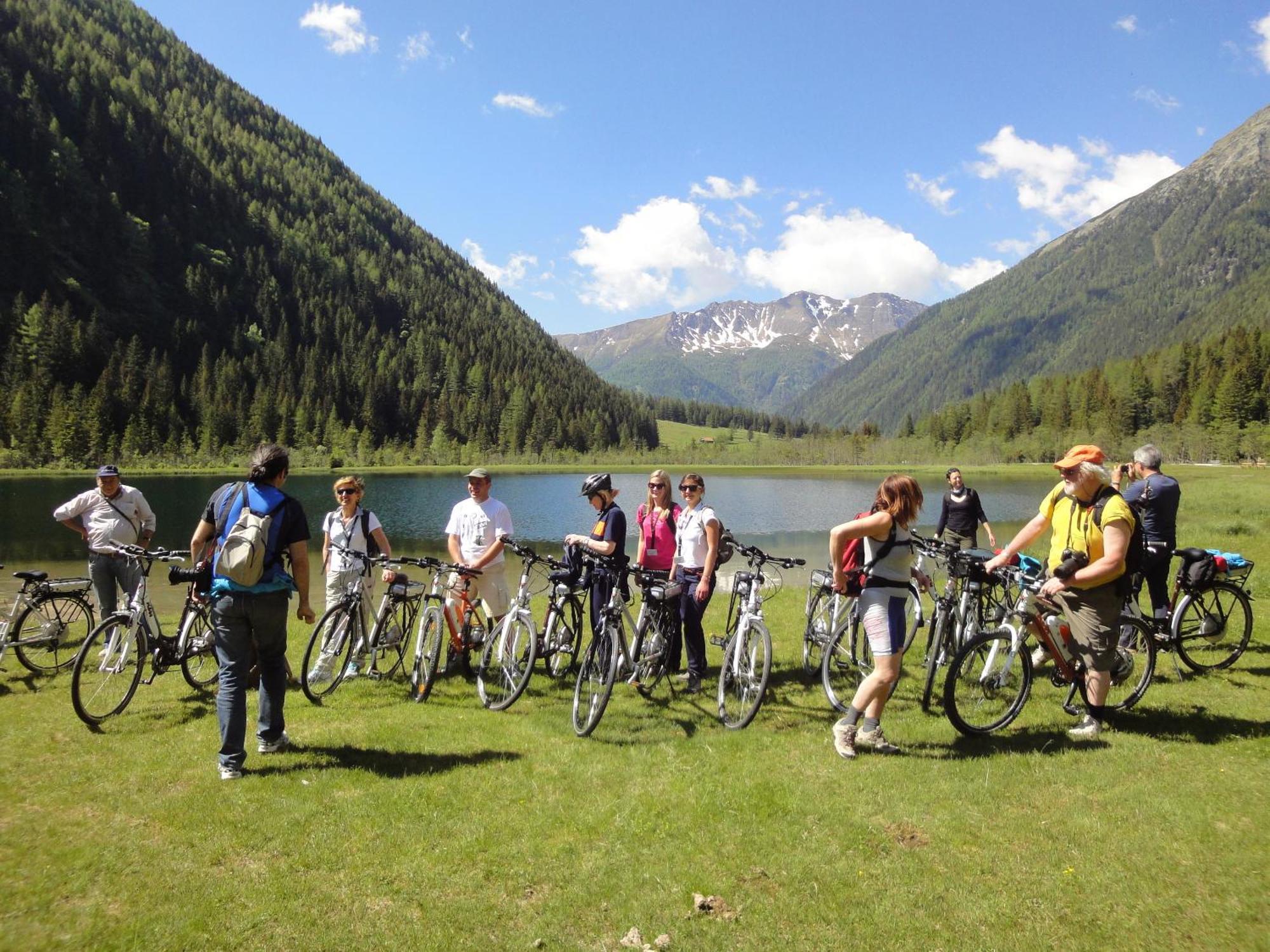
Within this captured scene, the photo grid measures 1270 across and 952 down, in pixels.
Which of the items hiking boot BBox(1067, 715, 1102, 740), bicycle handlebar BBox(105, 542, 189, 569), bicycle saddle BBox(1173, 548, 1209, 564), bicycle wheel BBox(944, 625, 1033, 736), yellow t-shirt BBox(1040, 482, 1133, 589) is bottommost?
hiking boot BBox(1067, 715, 1102, 740)

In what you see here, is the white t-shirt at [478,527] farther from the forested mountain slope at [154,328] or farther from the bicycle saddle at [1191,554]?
the forested mountain slope at [154,328]

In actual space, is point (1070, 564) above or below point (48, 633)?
Answer: above

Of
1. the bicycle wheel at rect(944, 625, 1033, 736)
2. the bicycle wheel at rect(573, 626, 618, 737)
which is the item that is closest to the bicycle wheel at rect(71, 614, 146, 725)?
the bicycle wheel at rect(573, 626, 618, 737)

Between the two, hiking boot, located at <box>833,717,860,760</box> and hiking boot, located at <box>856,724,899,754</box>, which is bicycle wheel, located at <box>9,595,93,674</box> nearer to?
hiking boot, located at <box>833,717,860,760</box>

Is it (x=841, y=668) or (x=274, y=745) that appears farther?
(x=841, y=668)

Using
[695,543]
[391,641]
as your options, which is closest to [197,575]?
[391,641]

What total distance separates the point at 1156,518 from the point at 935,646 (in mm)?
4984

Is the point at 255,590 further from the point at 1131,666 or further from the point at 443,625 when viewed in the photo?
the point at 1131,666

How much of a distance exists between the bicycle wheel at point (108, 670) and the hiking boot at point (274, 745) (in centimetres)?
215

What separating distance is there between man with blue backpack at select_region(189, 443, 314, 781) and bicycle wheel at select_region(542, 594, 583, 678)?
3.08 metres

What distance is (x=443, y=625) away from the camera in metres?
8.70

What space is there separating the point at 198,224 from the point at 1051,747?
23635 centimetres

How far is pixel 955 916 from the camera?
13.7 feet

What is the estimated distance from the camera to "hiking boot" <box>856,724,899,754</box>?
6711 millimetres
